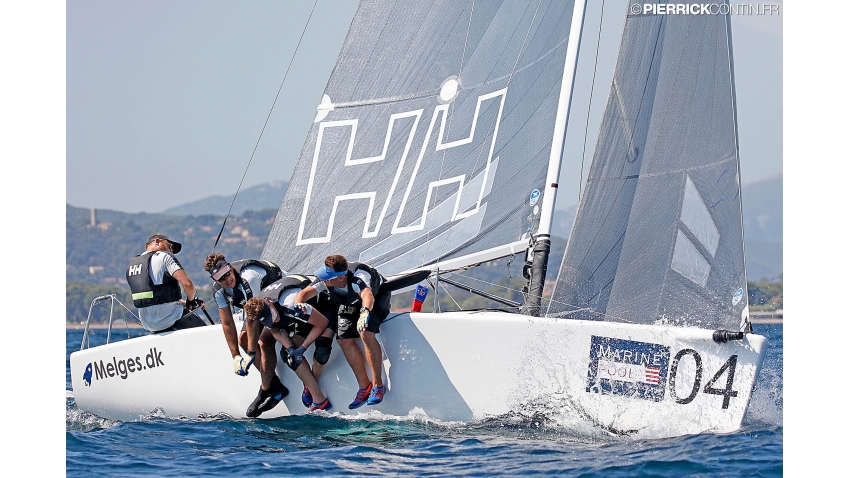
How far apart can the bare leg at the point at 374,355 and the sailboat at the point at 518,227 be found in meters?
0.10

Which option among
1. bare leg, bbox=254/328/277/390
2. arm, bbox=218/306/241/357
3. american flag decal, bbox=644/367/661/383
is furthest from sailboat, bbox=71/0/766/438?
arm, bbox=218/306/241/357

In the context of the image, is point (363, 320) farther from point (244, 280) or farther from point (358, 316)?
point (244, 280)

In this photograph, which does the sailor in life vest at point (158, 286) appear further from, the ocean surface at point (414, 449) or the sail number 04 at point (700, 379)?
the sail number 04 at point (700, 379)

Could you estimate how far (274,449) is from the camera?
16.5 feet

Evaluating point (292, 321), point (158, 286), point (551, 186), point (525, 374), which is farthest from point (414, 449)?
point (158, 286)

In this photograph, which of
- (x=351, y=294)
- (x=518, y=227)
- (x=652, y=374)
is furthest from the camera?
(x=518, y=227)

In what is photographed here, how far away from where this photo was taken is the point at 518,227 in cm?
597

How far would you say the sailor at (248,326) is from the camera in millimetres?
5664

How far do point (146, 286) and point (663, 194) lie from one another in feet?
10.7

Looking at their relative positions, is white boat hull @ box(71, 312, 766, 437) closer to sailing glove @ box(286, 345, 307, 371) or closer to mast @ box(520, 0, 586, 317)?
sailing glove @ box(286, 345, 307, 371)

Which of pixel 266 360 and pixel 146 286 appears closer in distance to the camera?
pixel 266 360

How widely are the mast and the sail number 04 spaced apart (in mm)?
872

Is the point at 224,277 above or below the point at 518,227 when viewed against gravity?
below

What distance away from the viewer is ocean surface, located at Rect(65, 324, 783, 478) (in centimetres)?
439
